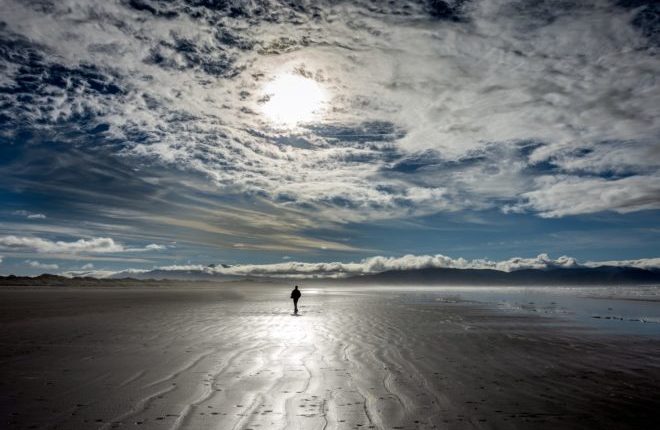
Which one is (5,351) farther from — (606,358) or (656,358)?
(656,358)

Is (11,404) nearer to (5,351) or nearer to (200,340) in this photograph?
(5,351)

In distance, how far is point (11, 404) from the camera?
22.0 feet

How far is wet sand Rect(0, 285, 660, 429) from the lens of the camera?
628 cm

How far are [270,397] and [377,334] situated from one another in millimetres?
10035

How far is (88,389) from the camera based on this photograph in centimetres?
772

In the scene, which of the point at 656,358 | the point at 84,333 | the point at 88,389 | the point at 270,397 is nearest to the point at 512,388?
the point at 270,397

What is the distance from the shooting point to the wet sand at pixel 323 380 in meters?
6.28

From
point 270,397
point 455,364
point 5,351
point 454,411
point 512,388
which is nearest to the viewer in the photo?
point 454,411

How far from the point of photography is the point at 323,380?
862 cm

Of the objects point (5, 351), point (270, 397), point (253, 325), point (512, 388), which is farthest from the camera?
point (253, 325)

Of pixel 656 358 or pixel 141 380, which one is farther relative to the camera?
pixel 656 358

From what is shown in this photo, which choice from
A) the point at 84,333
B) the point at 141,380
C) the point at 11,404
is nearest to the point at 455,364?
the point at 141,380

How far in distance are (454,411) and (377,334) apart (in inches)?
399

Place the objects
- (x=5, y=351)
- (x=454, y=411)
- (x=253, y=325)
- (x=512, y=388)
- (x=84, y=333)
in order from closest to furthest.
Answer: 1. (x=454, y=411)
2. (x=512, y=388)
3. (x=5, y=351)
4. (x=84, y=333)
5. (x=253, y=325)
